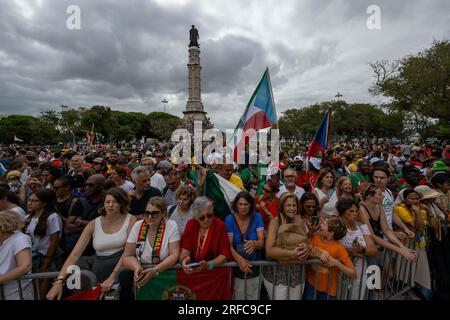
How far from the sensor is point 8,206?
3.59 metres

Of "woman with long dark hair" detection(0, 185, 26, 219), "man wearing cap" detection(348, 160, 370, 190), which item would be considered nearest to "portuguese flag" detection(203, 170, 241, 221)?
"woman with long dark hair" detection(0, 185, 26, 219)

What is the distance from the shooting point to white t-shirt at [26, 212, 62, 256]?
320 centimetres

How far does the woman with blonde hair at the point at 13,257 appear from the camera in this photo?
266 cm

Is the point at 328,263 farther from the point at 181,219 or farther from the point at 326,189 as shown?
the point at 326,189

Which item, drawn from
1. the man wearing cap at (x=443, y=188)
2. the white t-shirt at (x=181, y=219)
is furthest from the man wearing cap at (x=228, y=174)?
the man wearing cap at (x=443, y=188)

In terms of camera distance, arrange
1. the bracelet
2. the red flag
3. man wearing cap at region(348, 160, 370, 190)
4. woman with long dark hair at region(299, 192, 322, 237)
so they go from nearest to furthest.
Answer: the red flag
the bracelet
woman with long dark hair at region(299, 192, 322, 237)
man wearing cap at region(348, 160, 370, 190)

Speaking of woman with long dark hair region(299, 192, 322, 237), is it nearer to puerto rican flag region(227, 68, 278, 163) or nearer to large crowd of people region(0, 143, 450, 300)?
large crowd of people region(0, 143, 450, 300)

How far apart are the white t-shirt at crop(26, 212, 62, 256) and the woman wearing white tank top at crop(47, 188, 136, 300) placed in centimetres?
48

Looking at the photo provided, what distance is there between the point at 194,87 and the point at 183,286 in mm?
50673

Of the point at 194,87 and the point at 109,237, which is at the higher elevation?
the point at 194,87

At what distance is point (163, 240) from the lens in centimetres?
294

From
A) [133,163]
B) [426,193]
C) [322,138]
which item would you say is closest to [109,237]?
[426,193]
